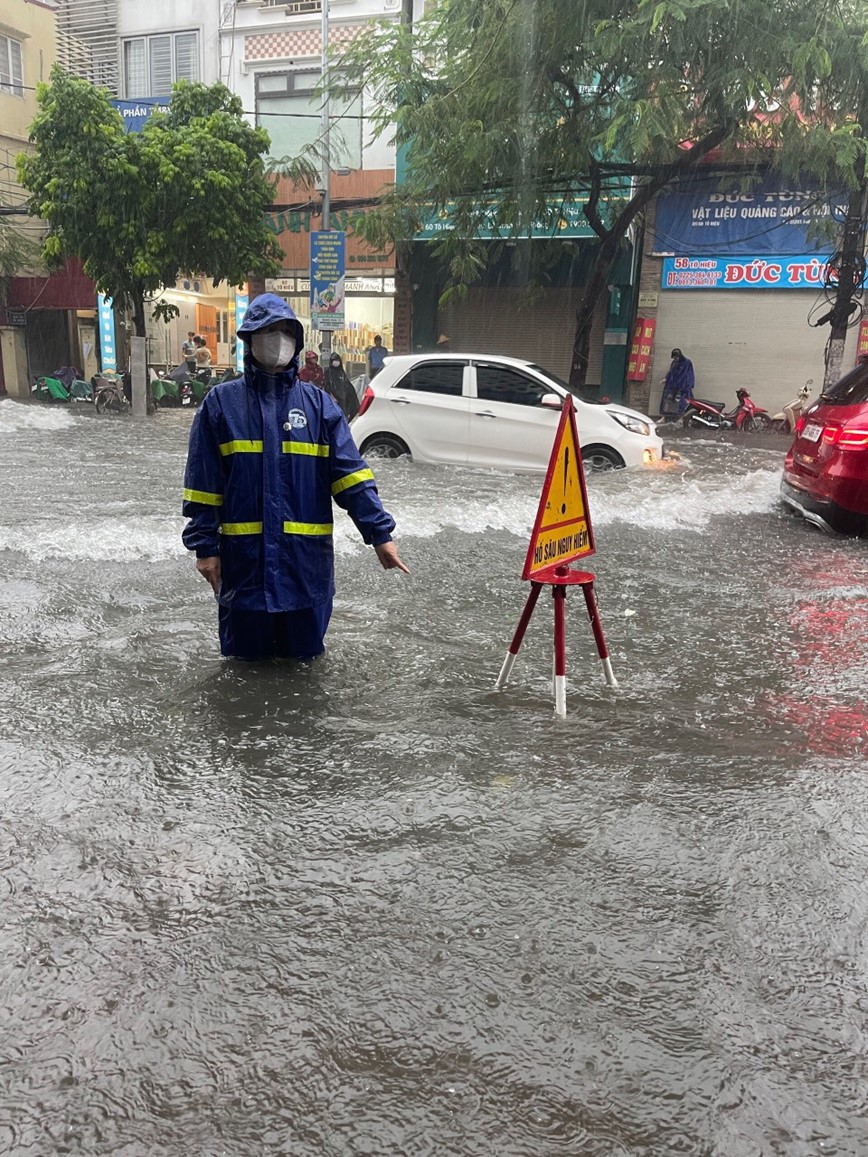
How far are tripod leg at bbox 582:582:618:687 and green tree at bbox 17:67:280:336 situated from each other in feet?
51.4

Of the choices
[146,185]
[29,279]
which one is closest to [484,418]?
[146,185]

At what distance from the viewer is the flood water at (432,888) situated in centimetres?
192

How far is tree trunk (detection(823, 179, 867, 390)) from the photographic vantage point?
49.4ft

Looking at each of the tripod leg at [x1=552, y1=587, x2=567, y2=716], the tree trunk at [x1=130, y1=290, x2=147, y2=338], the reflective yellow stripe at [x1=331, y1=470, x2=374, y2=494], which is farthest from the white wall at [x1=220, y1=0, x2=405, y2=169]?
the tripod leg at [x1=552, y1=587, x2=567, y2=716]

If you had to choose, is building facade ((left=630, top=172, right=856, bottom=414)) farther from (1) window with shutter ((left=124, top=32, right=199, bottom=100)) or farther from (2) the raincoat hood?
(2) the raincoat hood

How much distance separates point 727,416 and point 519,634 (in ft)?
52.1

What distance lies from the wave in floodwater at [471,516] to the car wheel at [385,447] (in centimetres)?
114

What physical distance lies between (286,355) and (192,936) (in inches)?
84.7

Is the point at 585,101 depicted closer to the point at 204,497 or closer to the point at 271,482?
the point at 271,482

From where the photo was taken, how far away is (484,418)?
1058 cm

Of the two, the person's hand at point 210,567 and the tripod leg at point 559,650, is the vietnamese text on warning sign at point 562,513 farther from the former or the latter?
the person's hand at point 210,567

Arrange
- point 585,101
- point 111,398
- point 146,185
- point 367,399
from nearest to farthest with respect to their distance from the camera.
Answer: point 367,399 < point 585,101 < point 146,185 < point 111,398

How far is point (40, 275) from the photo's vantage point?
81.5 feet

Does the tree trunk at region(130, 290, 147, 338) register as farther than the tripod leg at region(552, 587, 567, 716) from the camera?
Yes
